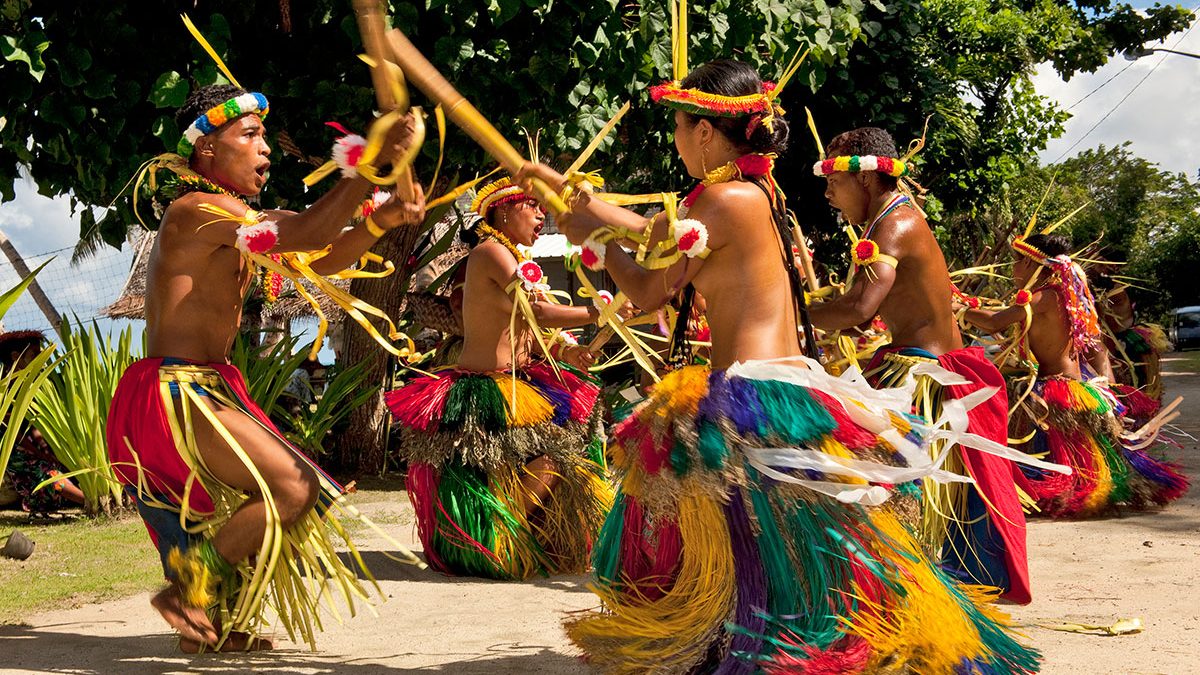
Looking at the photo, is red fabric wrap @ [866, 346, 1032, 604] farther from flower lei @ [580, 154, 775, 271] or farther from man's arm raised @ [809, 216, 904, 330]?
flower lei @ [580, 154, 775, 271]

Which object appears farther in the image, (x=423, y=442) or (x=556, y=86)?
(x=556, y=86)

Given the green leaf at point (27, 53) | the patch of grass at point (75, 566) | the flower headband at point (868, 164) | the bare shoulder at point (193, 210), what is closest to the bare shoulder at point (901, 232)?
the flower headband at point (868, 164)

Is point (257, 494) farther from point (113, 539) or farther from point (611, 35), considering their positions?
point (611, 35)

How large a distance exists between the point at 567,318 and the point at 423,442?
86 cm

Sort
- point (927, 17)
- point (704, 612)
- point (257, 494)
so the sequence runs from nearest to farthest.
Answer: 1. point (704, 612)
2. point (257, 494)
3. point (927, 17)

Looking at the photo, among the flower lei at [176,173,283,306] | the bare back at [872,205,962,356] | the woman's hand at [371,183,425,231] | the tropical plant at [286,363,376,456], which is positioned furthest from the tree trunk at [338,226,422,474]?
the woman's hand at [371,183,425,231]

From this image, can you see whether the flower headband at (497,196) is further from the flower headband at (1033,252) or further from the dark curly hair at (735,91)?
the flower headband at (1033,252)

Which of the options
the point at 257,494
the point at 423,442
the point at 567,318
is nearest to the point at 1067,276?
the point at 567,318

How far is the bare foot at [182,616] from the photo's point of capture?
3340 millimetres

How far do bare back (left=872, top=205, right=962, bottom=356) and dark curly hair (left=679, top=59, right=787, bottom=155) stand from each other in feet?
3.46

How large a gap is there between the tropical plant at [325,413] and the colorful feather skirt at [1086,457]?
4.68 m

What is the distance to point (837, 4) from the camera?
314 inches

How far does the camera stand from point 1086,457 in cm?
650

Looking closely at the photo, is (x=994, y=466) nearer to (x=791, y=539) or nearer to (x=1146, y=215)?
(x=791, y=539)
